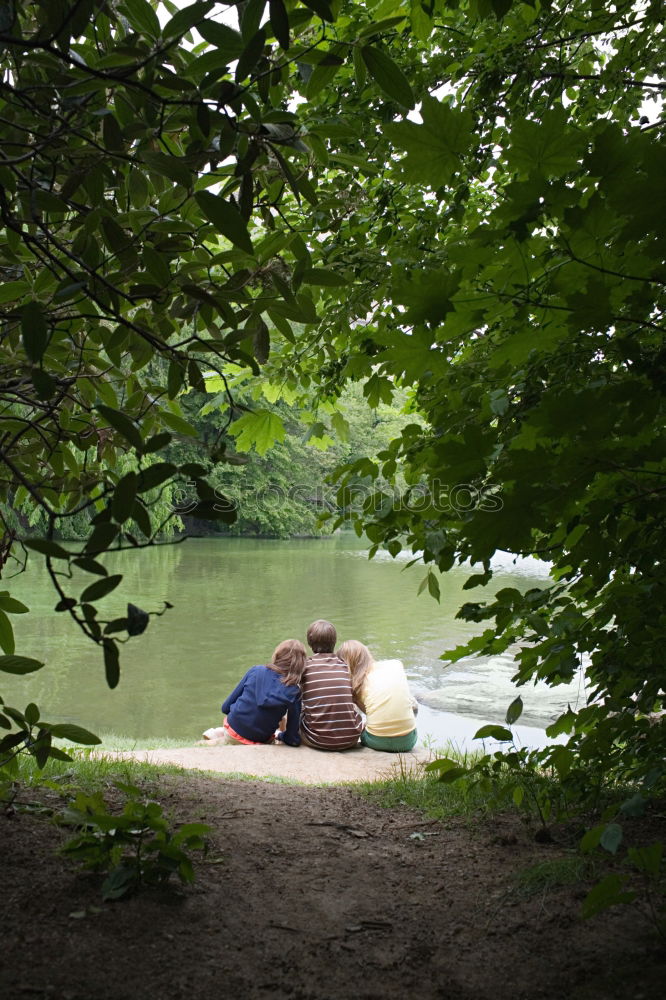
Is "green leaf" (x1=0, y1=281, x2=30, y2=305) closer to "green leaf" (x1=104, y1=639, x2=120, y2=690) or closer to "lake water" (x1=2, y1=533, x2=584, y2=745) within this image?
"green leaf" (x1=104, y1=639, x2=120, y2=690)

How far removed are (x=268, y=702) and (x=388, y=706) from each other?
1.04 meters

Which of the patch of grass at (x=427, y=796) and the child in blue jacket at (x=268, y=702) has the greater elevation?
the patch of grass at (x=427, y=796)

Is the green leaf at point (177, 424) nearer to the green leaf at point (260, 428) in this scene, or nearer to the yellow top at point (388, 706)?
the green leaf at point (260, 428)

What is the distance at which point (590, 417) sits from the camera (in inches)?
41.4

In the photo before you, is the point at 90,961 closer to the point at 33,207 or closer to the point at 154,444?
the point at 154,444

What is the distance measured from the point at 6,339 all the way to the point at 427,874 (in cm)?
209

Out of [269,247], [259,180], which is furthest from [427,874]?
[259,180]

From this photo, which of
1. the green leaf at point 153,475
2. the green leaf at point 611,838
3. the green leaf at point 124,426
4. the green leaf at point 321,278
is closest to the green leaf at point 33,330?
the green leaf at point 124,426

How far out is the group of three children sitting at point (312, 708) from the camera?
6531mm

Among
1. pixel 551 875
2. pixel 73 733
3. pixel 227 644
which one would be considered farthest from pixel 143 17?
pixel 227 644

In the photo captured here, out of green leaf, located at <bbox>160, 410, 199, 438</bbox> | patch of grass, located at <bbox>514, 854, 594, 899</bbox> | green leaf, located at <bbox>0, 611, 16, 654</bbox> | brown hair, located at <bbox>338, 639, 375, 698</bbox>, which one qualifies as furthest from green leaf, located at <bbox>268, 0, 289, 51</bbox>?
brown hair, located at <bbox>338, 639, 375, 698</bbox>

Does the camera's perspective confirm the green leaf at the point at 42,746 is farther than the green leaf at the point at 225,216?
Yes

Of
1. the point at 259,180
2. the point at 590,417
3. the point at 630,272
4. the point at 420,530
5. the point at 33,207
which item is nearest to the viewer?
the point at 590,417

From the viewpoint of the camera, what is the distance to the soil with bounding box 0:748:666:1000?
157cm
